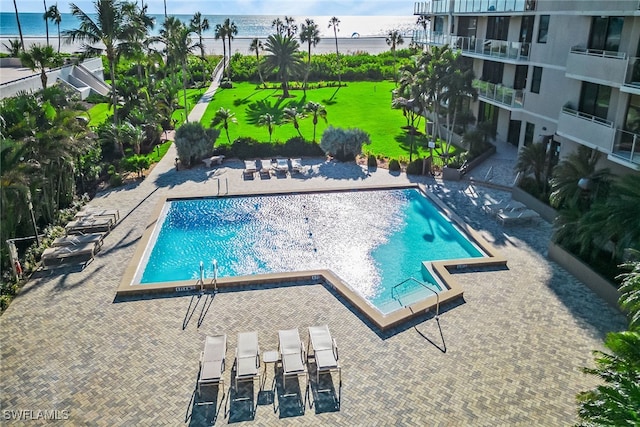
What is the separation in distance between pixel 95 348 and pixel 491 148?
1007 inches

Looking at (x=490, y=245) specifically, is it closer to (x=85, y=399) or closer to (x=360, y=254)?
(x=360, y=254)

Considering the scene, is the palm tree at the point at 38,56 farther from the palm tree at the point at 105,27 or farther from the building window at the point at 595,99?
the building window at the point at 595,99

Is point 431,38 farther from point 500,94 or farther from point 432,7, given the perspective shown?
point 500,94

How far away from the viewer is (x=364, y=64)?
6844 centimetres

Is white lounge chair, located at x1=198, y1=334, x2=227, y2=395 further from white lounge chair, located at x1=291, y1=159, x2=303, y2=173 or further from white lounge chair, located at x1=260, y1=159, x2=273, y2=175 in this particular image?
white lounge chair, located at x1=291, y1=159, x2=303, y2=173

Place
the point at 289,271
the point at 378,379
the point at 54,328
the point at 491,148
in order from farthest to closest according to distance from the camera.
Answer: the point at 491,148, the point at 289,271, the point at 54,328, the point at 378,379

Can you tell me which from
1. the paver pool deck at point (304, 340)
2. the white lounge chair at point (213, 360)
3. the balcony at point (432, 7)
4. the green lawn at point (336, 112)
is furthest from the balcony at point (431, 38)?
the white lounge chair at point (213, 360)

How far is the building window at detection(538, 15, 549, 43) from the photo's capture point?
88.5 ft

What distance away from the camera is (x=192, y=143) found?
28234 mm

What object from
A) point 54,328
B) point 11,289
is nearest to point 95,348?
point 54,328

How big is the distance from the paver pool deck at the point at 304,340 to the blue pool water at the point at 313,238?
1.72m

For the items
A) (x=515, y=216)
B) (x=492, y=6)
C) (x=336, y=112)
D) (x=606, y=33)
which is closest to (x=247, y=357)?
(x=515, y=216)

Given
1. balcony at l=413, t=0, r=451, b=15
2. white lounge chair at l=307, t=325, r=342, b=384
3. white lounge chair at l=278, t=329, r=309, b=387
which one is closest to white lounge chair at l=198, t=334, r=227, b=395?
white lounge chair at l=278, t=329, r=309, b=387

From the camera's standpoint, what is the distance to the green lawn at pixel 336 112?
112 feet
